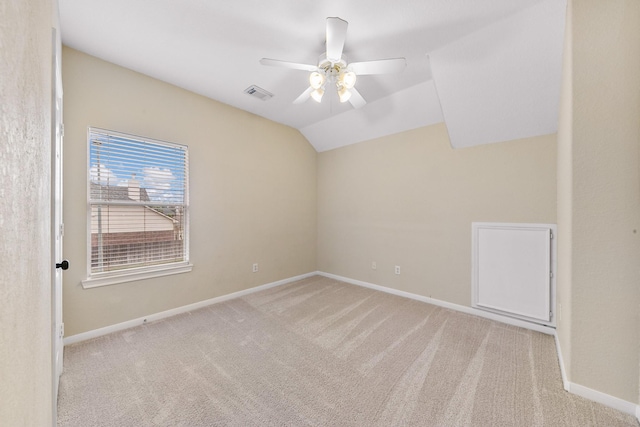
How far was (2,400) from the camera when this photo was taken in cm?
44

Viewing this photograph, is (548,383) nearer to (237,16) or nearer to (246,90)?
(237,16)

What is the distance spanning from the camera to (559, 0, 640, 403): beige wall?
1.52m

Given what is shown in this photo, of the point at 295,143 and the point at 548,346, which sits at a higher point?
the point at 295,143

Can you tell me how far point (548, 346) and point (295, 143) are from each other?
13.0ft

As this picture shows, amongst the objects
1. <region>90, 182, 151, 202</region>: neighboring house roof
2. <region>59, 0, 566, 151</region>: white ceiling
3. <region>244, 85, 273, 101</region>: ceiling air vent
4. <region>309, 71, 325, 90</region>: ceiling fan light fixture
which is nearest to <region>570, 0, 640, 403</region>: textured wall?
<region>59, 0, 566, 151</region>: white ceiling

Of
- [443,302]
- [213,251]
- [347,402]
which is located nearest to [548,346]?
[443,302]

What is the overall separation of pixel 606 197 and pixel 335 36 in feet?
6.69

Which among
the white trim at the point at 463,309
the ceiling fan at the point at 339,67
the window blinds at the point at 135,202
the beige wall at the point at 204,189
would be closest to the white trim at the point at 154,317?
the beige wall at the point at 204,189

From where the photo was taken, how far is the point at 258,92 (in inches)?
118

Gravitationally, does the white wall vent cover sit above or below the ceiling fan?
below

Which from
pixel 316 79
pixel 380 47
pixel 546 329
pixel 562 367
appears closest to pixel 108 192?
pixel 316 79

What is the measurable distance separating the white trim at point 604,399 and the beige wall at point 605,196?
0.03m

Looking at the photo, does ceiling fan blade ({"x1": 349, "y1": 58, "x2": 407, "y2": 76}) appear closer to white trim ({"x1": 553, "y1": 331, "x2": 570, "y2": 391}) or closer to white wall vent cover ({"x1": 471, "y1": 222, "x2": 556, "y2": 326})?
white wall vent cover ({"x1": 471, "y1": 222, "x2": 556, "y2": 326})

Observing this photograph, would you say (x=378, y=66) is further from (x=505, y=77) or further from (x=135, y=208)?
(x=135, y=208)
